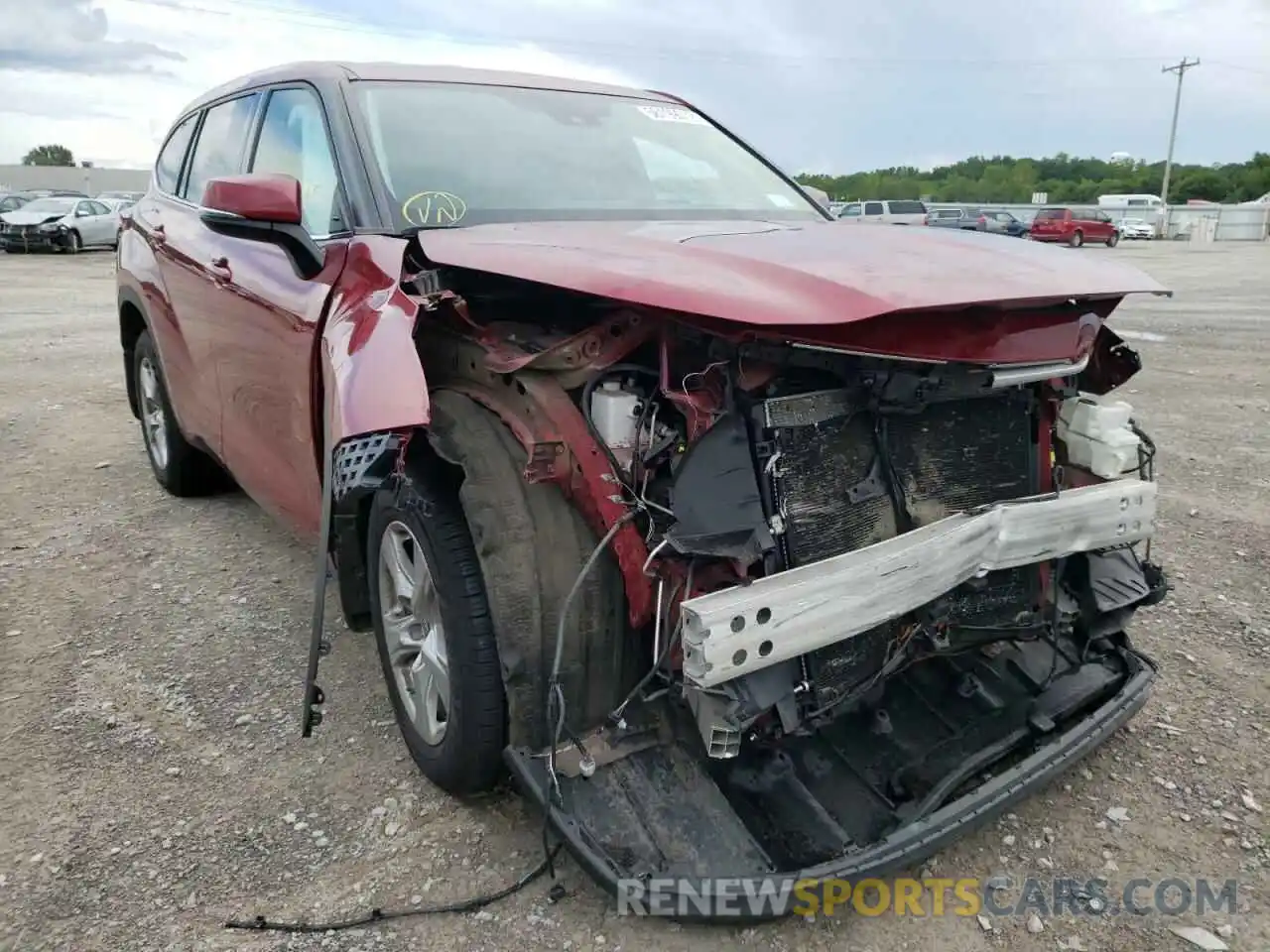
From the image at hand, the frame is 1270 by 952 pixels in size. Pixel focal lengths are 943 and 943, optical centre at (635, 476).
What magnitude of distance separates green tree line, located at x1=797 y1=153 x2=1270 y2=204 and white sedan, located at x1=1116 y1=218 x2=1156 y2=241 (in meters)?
13.9

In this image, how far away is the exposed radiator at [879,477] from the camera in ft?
6.78

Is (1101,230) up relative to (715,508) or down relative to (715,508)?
down

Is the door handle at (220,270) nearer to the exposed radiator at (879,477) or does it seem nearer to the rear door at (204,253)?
the rear door at (204,253)

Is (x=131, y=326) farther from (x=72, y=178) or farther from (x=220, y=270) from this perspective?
(x=72, y=178)

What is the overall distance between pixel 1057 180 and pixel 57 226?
6433cm

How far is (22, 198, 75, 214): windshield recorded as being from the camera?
2344 centimetres

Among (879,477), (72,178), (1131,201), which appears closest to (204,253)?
(879,477)

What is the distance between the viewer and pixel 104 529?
442 cm

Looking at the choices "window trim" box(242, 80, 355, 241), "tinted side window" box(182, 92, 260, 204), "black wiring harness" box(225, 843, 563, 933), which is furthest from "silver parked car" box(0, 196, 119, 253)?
"black wiring harness" box(225, 843, 563, 933)

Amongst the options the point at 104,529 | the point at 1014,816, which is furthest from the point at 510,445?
the point at 104,529

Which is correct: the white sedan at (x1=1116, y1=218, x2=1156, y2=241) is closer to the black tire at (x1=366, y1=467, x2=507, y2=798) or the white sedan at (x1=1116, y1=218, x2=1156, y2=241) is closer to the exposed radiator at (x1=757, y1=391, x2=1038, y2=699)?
the exposed radiator at (x1=757, y1=391, x2=1038, y2=699)

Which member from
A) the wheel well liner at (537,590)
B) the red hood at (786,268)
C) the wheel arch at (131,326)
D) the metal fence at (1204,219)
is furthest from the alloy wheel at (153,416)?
the metal fence at (1204,219)

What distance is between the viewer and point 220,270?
330 centimetres

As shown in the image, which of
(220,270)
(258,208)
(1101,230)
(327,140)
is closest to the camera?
(258,208)
